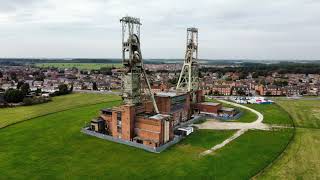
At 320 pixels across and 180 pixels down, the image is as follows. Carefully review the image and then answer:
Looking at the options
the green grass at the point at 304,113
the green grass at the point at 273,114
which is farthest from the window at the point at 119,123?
the green grass at the point at 304,113

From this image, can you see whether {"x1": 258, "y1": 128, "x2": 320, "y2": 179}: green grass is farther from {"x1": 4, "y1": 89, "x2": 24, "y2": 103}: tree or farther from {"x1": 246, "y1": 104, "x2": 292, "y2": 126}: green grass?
{"x1": 4, "y1": 89, "x2": 24, "y2": 103}: tree

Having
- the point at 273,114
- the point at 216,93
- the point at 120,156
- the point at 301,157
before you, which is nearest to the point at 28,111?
the point at 120,156

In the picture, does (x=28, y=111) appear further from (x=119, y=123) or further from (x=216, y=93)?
(x=216, y=93)

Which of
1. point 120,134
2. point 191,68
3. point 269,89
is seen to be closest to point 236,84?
point 269,89

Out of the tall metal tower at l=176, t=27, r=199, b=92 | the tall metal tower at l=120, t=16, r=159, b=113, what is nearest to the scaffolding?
the tall metal tower at l=176, t=27, r=199, b=92

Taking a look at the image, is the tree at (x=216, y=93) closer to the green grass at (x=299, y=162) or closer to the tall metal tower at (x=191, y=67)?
the tall metal tower at (x=191, y=67)

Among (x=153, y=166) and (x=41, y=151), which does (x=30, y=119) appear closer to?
(x=41, y=151)
